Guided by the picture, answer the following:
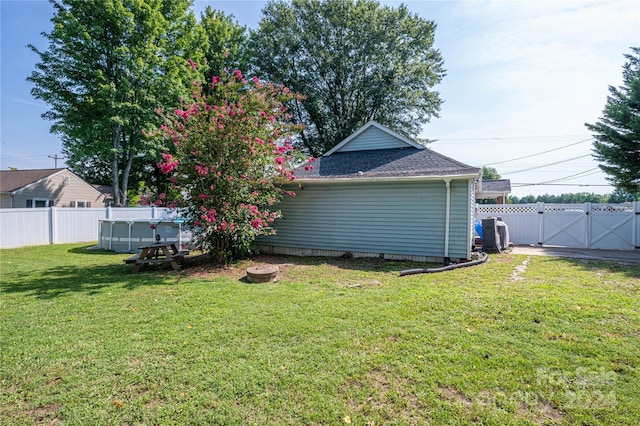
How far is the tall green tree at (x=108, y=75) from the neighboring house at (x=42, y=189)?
3864mm

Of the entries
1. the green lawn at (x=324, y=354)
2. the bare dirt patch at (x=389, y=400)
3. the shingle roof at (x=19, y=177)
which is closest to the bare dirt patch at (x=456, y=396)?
the green lawn at (x=324, y=354)

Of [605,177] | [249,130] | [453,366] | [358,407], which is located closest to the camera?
[358,407]

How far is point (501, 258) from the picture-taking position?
8.82 metres

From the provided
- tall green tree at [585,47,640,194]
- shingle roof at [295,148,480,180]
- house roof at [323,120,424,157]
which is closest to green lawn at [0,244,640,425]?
shingle roof at [295,148,480,180]

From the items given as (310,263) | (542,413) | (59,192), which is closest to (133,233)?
(310,263)

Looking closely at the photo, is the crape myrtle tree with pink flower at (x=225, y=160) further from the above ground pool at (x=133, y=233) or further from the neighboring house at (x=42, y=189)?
the neighboring house at (x=42, y=189)

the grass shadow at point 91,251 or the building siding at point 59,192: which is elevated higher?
the building siding at point 59,192

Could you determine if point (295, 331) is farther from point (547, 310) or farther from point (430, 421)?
point (547, 310)

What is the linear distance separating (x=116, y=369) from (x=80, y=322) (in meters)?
1.69

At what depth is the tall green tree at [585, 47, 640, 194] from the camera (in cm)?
1172

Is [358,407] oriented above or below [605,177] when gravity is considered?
below

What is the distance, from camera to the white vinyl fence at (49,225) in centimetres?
1098

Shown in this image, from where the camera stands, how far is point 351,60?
21.7 meters

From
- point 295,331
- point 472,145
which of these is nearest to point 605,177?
point 295,331
